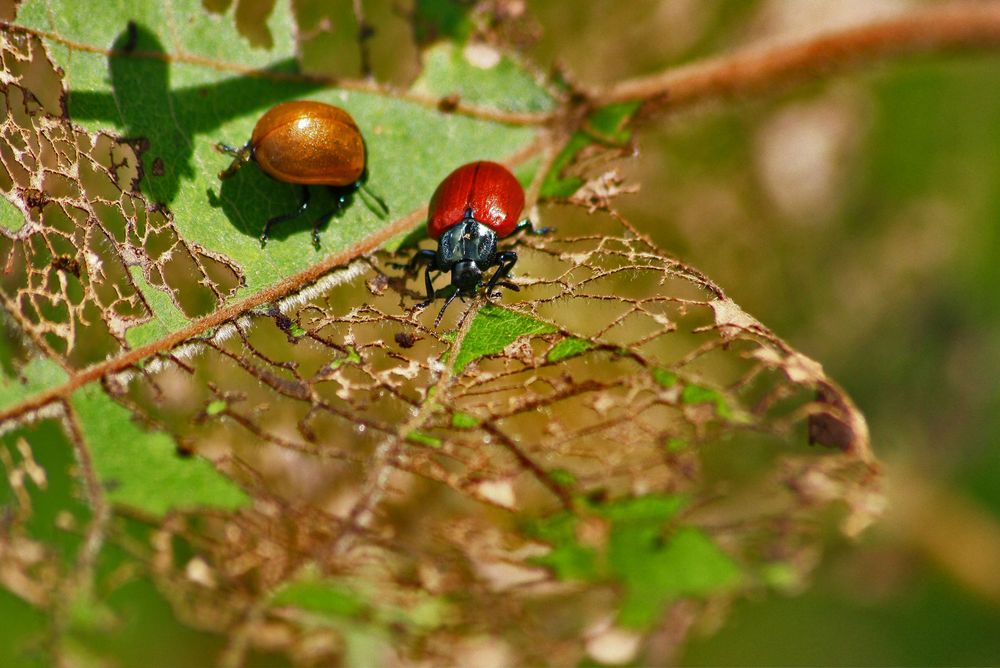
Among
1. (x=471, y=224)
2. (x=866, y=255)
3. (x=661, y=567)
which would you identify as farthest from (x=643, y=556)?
(x=866, y=255)

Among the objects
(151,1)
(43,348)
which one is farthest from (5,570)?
(151,1)

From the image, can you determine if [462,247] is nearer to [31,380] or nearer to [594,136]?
[594,136]

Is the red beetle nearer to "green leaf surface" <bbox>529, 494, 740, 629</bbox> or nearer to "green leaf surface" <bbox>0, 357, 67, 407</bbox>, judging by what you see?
"green leaf surface" <bbox>529, 494, 740, 629</bbox>

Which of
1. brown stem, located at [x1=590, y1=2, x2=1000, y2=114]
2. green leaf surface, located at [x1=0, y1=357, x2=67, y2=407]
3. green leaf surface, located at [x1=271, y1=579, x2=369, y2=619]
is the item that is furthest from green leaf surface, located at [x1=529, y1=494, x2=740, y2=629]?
green leaf surface, located at [x1=0, y1=357, x2=67, y2=407]

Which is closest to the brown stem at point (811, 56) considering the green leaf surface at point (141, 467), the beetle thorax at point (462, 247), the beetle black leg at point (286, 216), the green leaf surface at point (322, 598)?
the beetle thorax at point (462, 247)

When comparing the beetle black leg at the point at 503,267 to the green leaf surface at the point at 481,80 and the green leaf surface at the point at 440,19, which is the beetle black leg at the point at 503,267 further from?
the green leaf surface at the point at 440,19

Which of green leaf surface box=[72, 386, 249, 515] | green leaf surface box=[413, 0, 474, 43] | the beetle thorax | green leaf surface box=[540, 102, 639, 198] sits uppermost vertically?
green leaf surface box=[413, 0, 474, 43]

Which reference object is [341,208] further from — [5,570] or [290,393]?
[5,570]
